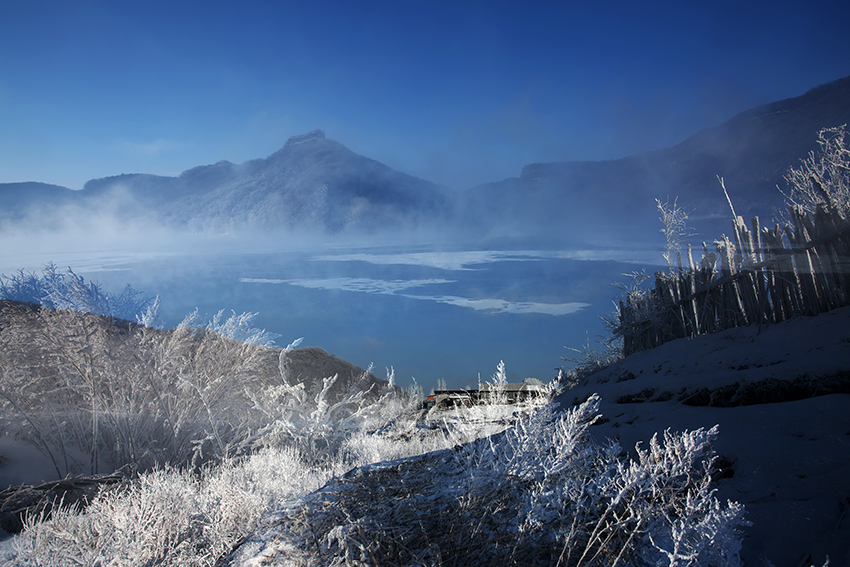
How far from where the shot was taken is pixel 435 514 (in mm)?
2445

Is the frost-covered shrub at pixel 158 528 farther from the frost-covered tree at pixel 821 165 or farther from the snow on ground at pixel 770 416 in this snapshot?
the frost-covered tree at pixel 821 165

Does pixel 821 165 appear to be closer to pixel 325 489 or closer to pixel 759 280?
pixel 759 280

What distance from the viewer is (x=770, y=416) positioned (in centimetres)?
271

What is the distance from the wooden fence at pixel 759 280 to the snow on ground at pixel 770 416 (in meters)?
0.32

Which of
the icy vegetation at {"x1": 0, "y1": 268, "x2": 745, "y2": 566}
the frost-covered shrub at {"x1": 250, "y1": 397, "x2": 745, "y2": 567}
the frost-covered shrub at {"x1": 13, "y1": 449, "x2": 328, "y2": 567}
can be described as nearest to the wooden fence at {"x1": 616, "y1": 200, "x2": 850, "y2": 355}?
the icy vegetation at {"x1": 0, "y1": 268, "x2": 745, "y2": 566}

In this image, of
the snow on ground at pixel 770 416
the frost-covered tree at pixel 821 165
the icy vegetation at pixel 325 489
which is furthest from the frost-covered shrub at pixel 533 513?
the frost-covered tree at pixel 821 165

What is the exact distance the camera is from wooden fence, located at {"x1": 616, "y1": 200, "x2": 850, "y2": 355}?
4.61 m

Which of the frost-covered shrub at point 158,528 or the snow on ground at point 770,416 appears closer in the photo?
the snow on ground at point 770,416

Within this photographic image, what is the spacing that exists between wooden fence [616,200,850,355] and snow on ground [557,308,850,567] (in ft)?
1.05

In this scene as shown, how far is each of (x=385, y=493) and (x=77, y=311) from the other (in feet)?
22.3

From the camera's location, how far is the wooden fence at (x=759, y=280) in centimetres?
461

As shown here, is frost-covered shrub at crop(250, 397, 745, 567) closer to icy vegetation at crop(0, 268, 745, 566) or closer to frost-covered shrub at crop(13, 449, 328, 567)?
icy vegetation at crop(0, 268, 745, 566)

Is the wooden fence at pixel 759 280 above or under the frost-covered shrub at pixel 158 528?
above

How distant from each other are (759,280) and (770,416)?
3104 millimetres
